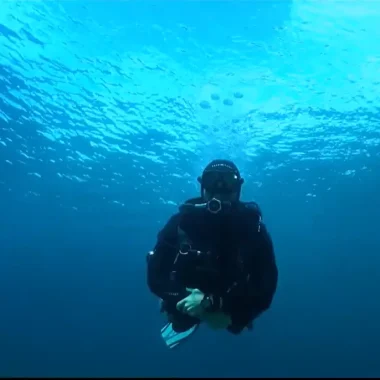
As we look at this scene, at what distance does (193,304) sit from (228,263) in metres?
0.55

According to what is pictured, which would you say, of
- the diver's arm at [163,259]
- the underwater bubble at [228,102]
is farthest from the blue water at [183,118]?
the diver's arm at [163,259]

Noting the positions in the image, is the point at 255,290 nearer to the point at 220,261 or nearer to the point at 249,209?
the point at 220,261

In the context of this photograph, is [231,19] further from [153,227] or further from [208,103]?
[153,227]

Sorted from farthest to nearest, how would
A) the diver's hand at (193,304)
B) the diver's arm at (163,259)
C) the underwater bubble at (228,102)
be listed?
the underwater bubble at (228,102) → the diver's arm at (163,259) → the diver's hand at (193,304)

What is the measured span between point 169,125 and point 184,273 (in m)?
15.2

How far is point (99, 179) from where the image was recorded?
90.9 feet

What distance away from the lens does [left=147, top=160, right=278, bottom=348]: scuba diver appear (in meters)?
4.09

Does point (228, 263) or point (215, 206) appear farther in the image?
point (228, 263)

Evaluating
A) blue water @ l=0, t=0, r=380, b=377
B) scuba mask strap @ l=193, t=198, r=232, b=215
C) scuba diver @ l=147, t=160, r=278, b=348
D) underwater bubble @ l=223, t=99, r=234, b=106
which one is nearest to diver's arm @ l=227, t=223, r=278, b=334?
scuba diver @ l=147, t=160, r=278, b=348

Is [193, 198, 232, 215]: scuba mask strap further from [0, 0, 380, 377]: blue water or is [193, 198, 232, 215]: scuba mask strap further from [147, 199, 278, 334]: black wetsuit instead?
[0, 0, 380, 377]: blue water

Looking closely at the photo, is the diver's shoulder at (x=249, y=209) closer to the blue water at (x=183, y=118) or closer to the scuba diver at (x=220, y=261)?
the scuba diver at (x=220, y=261)

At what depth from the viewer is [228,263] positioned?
415 centimetres

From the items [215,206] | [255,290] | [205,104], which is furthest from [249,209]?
[205,104]

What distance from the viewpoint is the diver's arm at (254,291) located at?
13.5 ft
